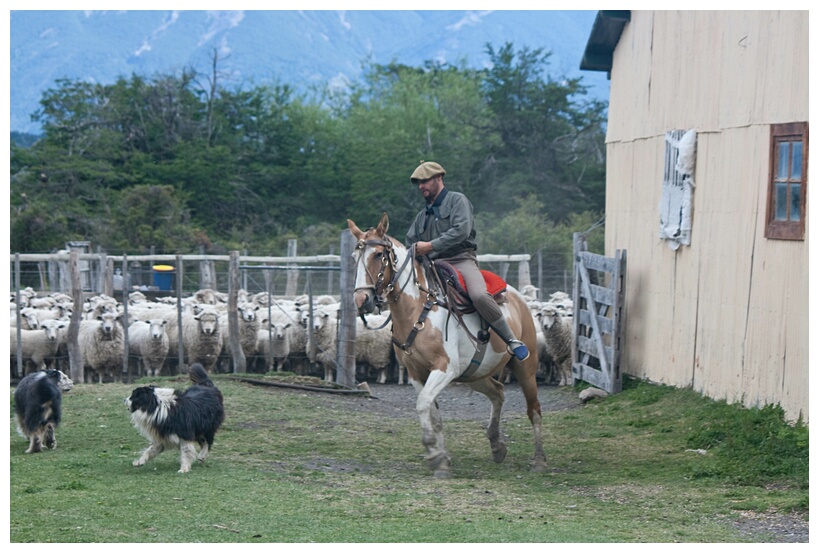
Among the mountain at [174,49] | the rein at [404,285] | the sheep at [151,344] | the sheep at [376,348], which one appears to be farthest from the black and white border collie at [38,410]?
the mountain at [174,49]

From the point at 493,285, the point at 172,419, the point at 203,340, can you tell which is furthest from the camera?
the point at 203,340

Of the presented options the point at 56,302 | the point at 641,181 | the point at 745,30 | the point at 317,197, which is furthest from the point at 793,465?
the point at 317,197

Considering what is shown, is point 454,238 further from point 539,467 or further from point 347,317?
point 347,317

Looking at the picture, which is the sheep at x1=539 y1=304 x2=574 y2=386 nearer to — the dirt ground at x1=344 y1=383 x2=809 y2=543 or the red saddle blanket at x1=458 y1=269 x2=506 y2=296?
the dirt ground at x1=344 y1=383 x2=809 y2=543

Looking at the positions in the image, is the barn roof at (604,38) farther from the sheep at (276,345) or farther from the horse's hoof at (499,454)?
the horse's hoof at (499,454)

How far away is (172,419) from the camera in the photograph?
902 cm

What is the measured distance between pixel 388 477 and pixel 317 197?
1444 inches

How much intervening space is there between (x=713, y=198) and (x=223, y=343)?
1009 centimetres

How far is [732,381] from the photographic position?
11680 millimetres

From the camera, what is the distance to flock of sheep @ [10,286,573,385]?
18.2 meters

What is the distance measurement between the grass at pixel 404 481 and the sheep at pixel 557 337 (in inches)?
170

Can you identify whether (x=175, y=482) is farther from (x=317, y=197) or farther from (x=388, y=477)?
(x=317, y=197)

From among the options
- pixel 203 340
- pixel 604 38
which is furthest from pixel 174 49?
pixel 604 38

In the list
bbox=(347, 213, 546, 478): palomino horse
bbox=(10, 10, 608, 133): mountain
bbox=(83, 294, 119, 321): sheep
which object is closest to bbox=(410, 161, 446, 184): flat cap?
bbox=(347, 213, 546, 478): palomino horse
